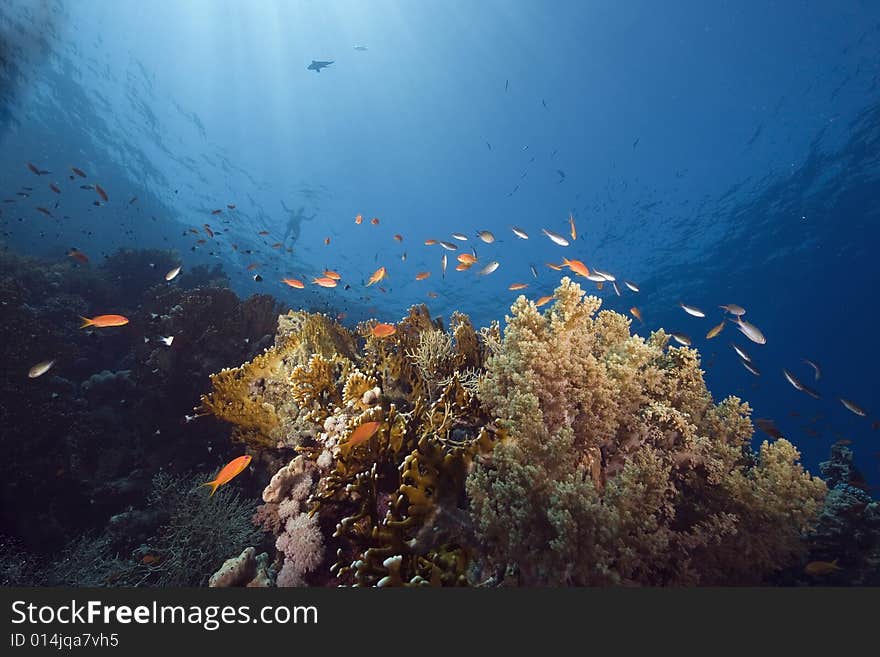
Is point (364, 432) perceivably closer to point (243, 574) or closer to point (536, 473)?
point (536, 473)

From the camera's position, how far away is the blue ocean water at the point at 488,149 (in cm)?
2442

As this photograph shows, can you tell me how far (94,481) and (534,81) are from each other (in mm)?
36525

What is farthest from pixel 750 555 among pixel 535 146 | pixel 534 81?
pixel 535 146

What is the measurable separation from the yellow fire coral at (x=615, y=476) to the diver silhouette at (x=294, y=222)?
36616 mm

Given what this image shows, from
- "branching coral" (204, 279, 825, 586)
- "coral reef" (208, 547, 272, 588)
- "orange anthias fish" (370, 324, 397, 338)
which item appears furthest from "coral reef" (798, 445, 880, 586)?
"coral reef" (208, 547, 272, 588)

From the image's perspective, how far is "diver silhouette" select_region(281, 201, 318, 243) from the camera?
41.3 meters

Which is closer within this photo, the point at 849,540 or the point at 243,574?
the point at 243,574

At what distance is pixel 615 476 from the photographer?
3.29 meters

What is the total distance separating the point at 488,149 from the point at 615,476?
43.0 meters

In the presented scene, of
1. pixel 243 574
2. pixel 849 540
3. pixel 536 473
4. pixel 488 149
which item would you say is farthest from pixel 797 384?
pixel 488 149

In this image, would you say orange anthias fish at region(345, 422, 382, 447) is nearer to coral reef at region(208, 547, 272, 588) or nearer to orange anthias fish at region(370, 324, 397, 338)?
coral reef at region(208, 547, 272, 588)

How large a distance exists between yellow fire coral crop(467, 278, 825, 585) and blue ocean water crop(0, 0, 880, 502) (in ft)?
49.9

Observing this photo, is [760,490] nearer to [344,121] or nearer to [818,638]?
[818,638]

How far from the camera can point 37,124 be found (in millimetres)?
34188
